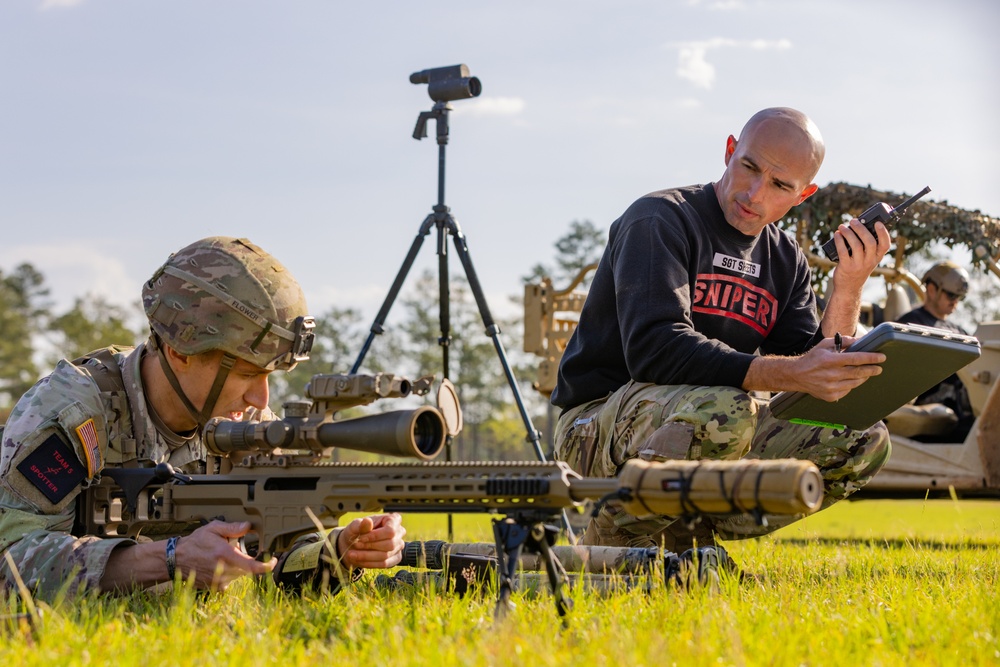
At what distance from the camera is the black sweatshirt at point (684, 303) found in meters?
4.66

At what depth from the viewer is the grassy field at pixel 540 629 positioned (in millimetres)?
2566

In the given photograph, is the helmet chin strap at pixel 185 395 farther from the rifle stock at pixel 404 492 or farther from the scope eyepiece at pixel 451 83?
the scope eyepiece at pixel 451 83


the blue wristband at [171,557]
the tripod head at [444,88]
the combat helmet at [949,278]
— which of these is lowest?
the blue wristband at [171,557]

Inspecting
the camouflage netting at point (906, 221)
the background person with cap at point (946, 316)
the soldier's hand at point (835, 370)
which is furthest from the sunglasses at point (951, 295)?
the soldier's hand at point (835, 370)

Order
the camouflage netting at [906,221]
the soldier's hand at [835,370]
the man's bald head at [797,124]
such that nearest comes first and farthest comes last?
the soldier's hand at [835,370] → the man's bald head at [797,124] → the camouflage netting at [906,221]

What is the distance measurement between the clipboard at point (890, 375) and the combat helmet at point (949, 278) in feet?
19.0

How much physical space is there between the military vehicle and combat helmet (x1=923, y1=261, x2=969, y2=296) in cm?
44

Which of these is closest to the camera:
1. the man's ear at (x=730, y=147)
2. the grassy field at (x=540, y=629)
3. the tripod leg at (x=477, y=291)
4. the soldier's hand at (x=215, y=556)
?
the grassy field at (x=540, y=629)

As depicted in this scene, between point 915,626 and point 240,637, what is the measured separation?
1934 mm

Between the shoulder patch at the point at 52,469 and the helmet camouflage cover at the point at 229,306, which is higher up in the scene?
the helmet camouflage cover at the point at 229,306

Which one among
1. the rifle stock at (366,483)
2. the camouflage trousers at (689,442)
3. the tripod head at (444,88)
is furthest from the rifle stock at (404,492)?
the tripod head at (444,88)

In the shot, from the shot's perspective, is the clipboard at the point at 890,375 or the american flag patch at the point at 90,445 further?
the clipboard at the point at 890,375

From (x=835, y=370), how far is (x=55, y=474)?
3082mm

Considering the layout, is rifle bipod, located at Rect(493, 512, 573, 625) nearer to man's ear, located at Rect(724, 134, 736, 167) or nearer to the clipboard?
the clipboard
